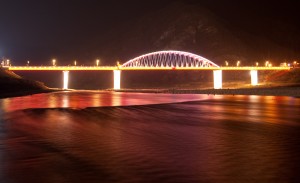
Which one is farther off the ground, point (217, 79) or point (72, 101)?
point (217, 79)

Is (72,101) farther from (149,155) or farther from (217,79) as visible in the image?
(217,79)

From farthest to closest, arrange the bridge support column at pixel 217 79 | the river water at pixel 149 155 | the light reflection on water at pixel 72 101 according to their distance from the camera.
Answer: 1. the bridge support column at pixel 217 79
2. the light reflection on water at pixel 72 101
3. the river water at pixel 149 155

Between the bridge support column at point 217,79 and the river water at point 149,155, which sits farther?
the bridge support column at point 217,79

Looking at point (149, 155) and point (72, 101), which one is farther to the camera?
point (72, 101)

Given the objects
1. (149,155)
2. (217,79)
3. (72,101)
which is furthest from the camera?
(217,79)

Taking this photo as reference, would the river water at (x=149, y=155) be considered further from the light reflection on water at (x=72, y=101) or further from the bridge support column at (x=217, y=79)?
the bridge support column at (x=217, y=79)

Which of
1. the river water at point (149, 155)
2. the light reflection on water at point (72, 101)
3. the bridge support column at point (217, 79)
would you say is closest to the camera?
the river water at point (149, 155)

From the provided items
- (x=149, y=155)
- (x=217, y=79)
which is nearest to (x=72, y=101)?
(x=149, y=155)

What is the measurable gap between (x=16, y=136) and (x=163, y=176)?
44.1 feet

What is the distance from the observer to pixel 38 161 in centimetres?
1495

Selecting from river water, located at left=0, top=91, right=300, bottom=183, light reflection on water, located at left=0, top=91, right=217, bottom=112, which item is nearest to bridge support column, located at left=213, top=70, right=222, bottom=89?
light reflection on water, located at left=0, top=91, right=217, bottom=112

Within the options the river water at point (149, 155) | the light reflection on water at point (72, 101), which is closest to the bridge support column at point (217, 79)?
the light reflection on water at point (72, 101)

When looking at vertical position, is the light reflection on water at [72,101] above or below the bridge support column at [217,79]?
below

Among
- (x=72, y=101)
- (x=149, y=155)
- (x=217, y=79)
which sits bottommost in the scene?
(x=149, y=155)
